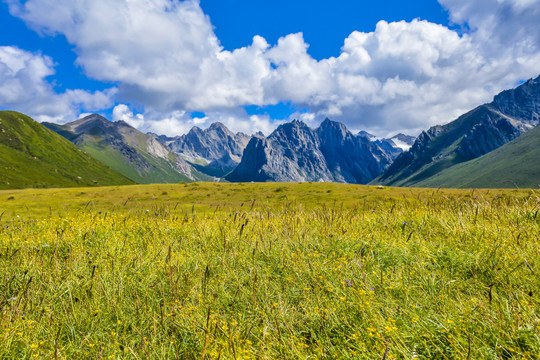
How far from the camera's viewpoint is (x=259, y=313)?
4.35 metres

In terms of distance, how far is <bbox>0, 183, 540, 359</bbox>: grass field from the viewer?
3330mm

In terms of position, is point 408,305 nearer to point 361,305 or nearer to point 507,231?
point 361,305

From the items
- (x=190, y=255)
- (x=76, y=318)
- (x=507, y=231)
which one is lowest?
(x=76, y=318)

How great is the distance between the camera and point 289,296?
492 cm

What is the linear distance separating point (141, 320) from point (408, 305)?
13.6 ft

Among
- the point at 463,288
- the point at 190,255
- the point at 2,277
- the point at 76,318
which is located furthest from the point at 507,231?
the point at 2,277

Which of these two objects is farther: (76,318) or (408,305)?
(76,318)

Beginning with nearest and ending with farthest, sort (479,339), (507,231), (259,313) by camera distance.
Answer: (479,339) < (259,313) < (507,231)

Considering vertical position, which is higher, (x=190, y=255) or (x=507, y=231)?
(x=507, y=231)

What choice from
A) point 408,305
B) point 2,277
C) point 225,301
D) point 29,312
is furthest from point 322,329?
point 2,277

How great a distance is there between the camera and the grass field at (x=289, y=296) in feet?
A: 10.9

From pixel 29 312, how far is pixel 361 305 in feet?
17.8

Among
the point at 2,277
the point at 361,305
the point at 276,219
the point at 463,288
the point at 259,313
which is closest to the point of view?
the point at 361,305

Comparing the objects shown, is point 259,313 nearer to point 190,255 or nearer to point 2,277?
point 190,255
